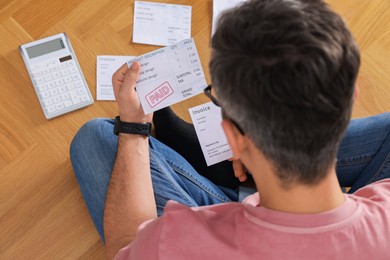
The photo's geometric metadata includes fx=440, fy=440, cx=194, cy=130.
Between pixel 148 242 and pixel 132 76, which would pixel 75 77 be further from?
pixel 148 242

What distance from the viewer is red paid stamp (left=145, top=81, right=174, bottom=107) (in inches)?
37.1

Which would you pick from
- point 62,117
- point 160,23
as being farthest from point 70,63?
point 160,23

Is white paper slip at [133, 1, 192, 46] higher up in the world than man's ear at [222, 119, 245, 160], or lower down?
higher up

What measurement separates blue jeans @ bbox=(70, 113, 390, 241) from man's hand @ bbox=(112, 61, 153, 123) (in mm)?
76

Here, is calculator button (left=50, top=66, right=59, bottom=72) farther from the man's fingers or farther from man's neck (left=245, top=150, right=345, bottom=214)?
man's neck (left=245, top=150, right=345, bottom=214)

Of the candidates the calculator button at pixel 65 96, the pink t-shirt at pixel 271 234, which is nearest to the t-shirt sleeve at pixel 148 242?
the pink t-shirt at pixel 271 234

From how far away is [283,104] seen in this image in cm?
52

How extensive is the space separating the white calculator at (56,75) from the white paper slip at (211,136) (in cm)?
29

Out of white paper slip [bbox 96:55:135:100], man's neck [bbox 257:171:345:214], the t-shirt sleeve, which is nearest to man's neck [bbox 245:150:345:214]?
man's neck [bbox 257:171:345:214]

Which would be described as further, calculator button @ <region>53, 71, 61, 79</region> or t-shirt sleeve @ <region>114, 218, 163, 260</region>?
calculator button @ <region>53, 71, 61, 79</region>

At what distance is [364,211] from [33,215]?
803 millimetres

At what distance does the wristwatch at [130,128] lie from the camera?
976 mm

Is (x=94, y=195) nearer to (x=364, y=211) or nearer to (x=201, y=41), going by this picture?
(x=201, y=41)

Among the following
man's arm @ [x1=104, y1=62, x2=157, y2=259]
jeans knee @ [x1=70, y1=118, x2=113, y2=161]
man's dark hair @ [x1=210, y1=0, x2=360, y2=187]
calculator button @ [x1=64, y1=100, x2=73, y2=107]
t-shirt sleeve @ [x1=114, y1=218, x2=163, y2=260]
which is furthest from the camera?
calculator button @ [x1=64, y1=100, x2=73, y2=107]
